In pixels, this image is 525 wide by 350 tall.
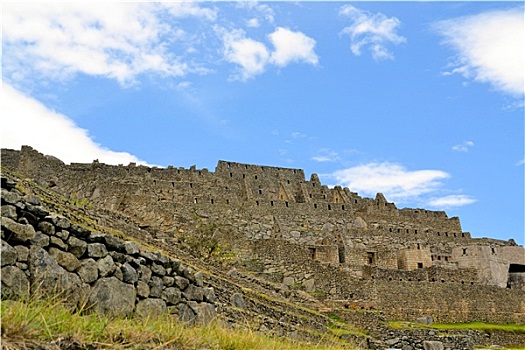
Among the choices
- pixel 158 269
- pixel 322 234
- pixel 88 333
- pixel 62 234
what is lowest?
pixel 88 333

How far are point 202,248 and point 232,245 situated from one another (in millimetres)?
2018

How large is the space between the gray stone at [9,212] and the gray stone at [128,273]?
5.48 ft

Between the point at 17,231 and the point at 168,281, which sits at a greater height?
the point at 17,231

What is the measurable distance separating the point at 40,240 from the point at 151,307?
2018mm

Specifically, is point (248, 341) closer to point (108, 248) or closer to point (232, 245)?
point (108, 248)

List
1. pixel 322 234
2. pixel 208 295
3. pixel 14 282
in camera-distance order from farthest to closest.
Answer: pixel 322 234
pixel 208 295
pixel 14 282

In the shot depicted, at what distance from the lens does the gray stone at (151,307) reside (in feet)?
27.2

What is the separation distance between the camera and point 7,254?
21.9 feet

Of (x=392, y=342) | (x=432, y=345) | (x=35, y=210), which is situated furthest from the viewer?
(x=392, y=342)

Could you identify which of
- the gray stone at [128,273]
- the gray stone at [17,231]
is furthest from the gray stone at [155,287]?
the gray stone at [17,231]

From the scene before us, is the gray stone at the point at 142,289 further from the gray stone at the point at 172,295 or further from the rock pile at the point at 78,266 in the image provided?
the gray stone at the point at 172,295

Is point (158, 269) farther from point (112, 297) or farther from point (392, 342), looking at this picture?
point (392, 342)

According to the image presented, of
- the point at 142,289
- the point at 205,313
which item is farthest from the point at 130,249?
the point at 205,313

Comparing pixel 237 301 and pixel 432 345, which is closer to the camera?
pixel 237 301
